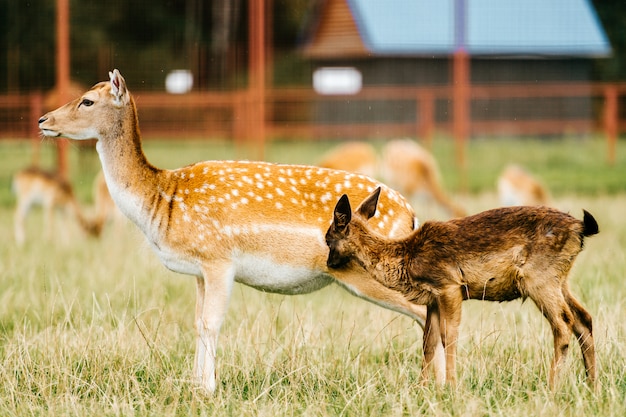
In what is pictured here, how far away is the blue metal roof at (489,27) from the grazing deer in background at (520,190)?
3954 millimetres

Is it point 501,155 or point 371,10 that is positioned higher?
point 371,10

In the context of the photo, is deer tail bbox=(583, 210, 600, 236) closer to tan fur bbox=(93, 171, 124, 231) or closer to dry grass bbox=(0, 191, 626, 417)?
dry grass bbox=(0, 191, 626, 417)

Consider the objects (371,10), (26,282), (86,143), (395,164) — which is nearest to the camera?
(26,282)

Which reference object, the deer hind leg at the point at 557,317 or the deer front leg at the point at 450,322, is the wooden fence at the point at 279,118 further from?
the deer hind leg at the point at 557,317

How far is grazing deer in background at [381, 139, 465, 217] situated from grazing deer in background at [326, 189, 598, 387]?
647cm

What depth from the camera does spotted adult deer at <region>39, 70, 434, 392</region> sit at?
5.05 metres

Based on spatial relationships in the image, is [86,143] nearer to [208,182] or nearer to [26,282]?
[26,282]

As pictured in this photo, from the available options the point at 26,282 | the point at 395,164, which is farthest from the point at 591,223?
the point at 395,164

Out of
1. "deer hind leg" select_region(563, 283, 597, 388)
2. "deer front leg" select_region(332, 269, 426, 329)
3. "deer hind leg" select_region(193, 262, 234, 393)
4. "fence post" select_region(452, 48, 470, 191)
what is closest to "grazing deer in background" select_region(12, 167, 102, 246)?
"fence post" select_region(452, 48, 470, 191)

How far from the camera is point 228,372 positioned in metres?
5.20

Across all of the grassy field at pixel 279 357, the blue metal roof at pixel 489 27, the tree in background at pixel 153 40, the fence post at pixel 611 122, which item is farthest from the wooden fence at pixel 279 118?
the grassy field at pixel 279 357

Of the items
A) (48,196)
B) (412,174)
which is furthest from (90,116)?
(412,174)

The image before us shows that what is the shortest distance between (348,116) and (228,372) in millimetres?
14486

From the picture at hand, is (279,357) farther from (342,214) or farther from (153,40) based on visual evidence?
(153,40)
